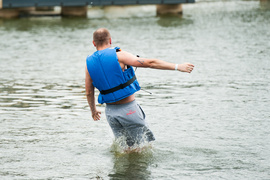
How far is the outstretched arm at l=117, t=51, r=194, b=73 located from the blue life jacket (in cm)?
8

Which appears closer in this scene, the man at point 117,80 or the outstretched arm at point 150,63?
the outstretched arm at point 150,63

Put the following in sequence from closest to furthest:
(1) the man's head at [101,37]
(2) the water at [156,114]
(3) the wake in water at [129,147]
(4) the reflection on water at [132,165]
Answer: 1. (4) the reflection on water at [132,165]
2. (1) the man's head at [101,37]
3. (2) the water at [156,114]
4. (3) the wake in water at [129,147]

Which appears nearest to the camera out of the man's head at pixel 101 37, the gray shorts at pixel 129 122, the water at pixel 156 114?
the man's head at pixel 101 37

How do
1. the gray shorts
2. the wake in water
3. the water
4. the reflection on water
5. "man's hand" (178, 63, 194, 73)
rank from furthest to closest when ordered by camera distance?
1. the wake in water
2. the gray shorts
3. the water
4. the reflection on water
5. "man's hand" (178, 63, 194, 73)

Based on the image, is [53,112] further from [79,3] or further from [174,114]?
[79,3]

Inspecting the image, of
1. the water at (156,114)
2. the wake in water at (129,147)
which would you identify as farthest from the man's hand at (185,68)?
the wake in water at (129,147)

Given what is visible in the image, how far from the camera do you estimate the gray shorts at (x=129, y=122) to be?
7.06 m

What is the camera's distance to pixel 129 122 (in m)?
7.12

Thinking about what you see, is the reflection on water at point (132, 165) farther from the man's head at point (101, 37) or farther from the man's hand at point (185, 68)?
the man's head at point (101, 37)

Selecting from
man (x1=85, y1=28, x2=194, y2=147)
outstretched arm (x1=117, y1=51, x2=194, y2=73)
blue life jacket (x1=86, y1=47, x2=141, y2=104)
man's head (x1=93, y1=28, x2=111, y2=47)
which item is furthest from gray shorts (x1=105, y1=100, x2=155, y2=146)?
man's head (x1=93, y1=28, x2=111, y2=47)

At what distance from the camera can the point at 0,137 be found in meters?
8.55

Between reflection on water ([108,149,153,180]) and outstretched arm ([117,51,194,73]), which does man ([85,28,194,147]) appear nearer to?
outstretched arm ([117,51,194,73])

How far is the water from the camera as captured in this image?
696 cm

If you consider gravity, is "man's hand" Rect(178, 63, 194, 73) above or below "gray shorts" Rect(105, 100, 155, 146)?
above
